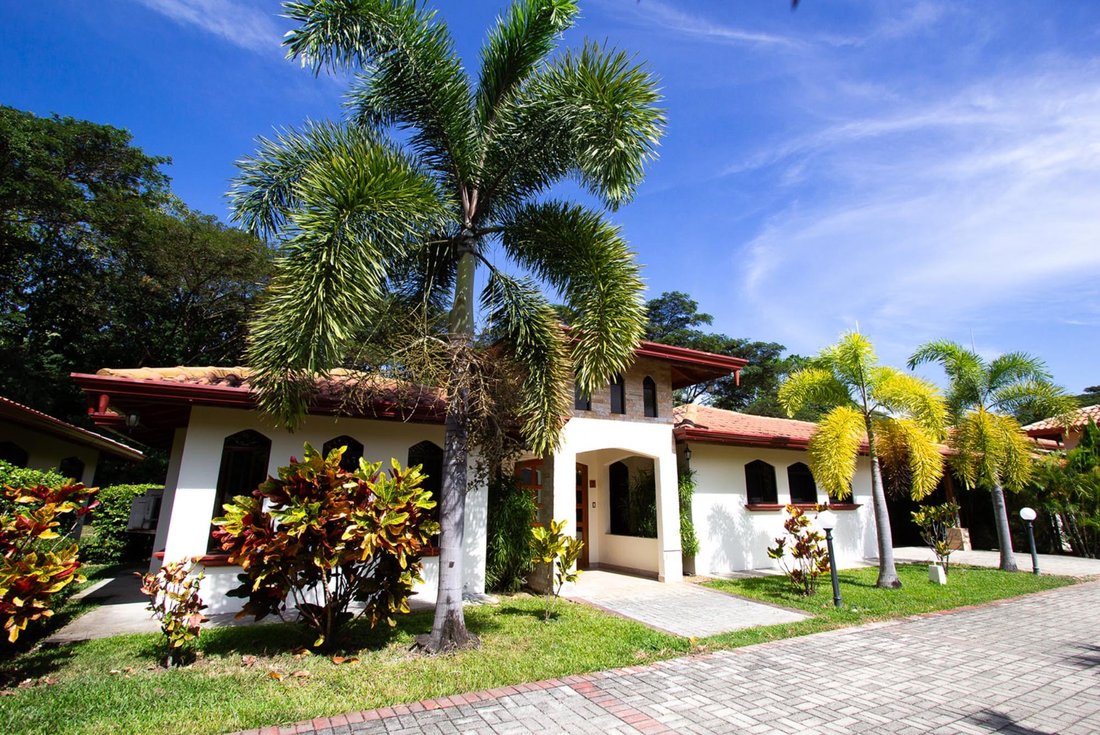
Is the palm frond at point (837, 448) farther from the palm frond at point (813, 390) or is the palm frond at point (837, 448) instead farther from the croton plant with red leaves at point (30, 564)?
the croton plant with red leaves at point (30, 564)

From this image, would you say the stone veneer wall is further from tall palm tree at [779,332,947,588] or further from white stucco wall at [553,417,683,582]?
tall palm tree at [779,332,947,588]

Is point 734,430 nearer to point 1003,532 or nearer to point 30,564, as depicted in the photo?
point 1003,532

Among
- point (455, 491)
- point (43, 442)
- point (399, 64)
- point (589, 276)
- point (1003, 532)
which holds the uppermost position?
point (399, 64)

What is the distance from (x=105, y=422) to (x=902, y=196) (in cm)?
1510

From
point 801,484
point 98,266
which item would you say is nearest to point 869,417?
point 801,484

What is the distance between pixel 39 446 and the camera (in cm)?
1702

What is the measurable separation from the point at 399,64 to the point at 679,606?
977 centimetres

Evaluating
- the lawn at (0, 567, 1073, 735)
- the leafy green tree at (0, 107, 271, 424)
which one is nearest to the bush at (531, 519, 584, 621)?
the lawn at (0, 567, 1073, 735)

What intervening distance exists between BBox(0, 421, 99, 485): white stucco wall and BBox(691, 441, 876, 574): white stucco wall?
18.2 m

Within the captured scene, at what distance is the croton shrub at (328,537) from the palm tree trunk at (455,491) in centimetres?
50

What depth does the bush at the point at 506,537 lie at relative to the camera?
10484 millimetres

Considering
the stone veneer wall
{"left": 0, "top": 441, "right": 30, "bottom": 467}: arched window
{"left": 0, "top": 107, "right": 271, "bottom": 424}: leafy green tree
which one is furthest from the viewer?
{"left": 0, "top": 107, "right": 271, "bottom": 424}: leafy green tree

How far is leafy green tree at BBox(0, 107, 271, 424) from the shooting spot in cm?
2038

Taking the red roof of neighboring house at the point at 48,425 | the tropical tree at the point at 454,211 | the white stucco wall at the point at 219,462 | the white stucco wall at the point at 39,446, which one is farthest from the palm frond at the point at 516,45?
the white stucco wall at the point at 39,446
